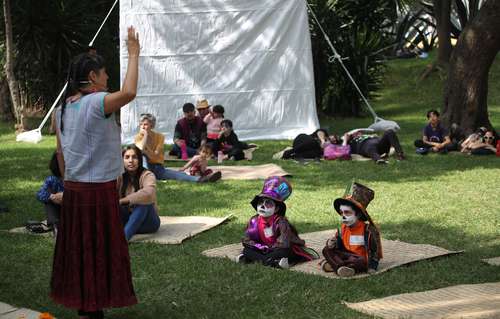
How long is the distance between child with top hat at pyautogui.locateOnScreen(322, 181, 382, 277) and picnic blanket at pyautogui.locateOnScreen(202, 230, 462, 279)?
0.22 feet

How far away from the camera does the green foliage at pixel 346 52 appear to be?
771 inches

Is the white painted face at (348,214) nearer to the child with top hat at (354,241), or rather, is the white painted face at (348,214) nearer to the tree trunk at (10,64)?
the child with top hat at (354,241)

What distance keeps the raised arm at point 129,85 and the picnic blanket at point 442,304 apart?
1.99 meters

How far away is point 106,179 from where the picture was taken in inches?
190

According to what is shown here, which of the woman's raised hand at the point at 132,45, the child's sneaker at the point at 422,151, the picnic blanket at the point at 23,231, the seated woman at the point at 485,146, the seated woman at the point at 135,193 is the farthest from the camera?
the child's sneaker at the point at 422,151

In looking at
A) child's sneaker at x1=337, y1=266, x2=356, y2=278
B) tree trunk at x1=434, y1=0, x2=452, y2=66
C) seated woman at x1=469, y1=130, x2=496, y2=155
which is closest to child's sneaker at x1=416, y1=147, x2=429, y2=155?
seated woman at x1=469, y1=130, x2=496, y2=155

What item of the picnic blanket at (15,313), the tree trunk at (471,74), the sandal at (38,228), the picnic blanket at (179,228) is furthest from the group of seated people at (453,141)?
the picnic blanket at (15,313)

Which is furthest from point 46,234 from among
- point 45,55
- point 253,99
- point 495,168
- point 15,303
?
point 45,55

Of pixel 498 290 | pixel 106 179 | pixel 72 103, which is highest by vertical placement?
pixel 72 103

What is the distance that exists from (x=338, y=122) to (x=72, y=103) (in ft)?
48.5

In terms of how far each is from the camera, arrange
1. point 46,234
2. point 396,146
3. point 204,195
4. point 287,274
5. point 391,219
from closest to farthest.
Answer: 1. point 287,274
2. point 46,234
3. point 391,219
4. point 204,195
5. point 396,146

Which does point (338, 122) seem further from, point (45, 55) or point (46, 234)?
point (46, 234)

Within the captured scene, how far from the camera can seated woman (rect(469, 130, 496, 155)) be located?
1309cm

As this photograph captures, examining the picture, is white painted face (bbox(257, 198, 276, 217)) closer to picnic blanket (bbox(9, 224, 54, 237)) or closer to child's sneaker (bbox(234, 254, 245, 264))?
child's sneaker (bbox(234, 254, 245, 264))
